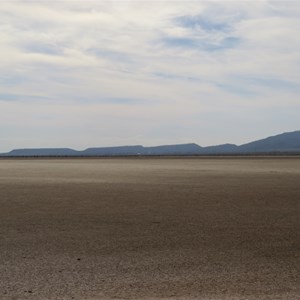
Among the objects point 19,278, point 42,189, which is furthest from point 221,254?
point 42,189

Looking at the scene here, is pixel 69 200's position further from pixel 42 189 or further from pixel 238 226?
pixel 238 226

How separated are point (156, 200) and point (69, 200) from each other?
11.6 ft

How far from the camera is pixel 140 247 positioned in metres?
12.0

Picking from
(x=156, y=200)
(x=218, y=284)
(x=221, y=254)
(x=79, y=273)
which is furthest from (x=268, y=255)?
(x=156, y=200)

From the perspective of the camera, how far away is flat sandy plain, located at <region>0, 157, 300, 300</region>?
8633 millimetres

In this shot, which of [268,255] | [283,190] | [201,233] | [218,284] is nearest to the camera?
[218,284]

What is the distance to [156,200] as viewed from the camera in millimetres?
21312

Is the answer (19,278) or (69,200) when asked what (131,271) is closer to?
(19,278)

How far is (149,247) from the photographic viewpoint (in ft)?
39.3

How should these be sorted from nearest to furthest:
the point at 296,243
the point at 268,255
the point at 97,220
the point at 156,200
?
1. the point at 268,255
2. the point at 296,243
3. the point at 97,220
4. the point at 156,200

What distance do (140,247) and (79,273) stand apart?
262cm

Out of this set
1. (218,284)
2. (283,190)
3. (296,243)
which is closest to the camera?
(218,284)

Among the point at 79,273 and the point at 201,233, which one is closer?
the point at 79,273

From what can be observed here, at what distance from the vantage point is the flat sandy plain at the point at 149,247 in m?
8.63
